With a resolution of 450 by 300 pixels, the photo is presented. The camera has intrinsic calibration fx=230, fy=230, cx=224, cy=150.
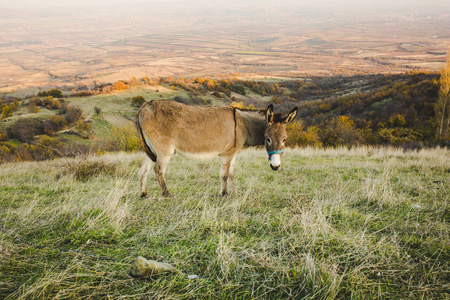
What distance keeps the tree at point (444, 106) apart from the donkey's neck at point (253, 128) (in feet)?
98.3

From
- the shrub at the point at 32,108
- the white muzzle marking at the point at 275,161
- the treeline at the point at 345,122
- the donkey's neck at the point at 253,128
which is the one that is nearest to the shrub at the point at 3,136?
the treeline at the point at 345,122

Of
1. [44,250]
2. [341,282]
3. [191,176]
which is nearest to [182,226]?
[44,250]

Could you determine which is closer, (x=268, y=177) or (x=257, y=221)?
(x=257, y=221)

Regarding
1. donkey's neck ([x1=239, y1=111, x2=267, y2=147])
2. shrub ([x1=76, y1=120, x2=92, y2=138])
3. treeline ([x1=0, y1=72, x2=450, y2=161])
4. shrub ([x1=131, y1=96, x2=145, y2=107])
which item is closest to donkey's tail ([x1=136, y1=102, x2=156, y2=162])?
donkey's neck ([x1=239, y1=111, x2=267, y2=147])

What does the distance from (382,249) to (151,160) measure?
16.9 feet

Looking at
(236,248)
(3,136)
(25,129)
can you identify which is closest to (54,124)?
(25,129)

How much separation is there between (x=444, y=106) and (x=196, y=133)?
32.9 m

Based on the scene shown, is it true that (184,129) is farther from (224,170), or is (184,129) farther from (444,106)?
(444,106)

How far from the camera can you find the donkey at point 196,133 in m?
5.47

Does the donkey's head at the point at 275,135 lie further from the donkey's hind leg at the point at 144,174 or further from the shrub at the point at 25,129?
the shrub at the point at 25,129

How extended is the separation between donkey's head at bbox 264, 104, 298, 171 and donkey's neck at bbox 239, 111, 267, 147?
62 centimetres

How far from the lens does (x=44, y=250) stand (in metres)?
2.85

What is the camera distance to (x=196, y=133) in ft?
18.3

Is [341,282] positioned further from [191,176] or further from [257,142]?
[191,176]
